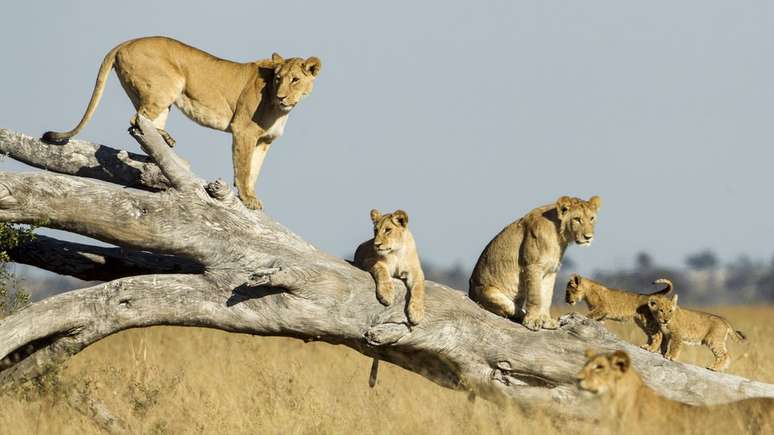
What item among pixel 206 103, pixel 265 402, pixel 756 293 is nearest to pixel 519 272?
pixel 265 402

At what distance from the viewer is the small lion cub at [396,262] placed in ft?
28.6

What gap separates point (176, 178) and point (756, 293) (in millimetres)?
51492

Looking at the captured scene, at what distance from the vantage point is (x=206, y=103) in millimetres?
10109

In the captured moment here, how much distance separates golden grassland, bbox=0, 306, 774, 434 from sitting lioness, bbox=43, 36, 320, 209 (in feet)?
5.53

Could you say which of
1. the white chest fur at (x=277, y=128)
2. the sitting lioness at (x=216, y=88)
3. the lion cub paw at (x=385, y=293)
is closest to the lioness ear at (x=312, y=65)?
the sitting lioness at (x=216, y=88)

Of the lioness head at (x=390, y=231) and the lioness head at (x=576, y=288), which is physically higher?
the lioness head at (x=576, y=288)

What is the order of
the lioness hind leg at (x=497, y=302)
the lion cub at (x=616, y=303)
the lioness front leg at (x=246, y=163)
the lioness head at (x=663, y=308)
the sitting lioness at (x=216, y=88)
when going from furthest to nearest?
the lion cub at (x=616, y=303) → the lioness head at (x=663, y=308) → the sitting lioness at (x=216, y=88) → the lioness hind leg at (x=497, y=302) → the lioness front leg at (x=246, y=163)

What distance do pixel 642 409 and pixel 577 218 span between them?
200 centimetres

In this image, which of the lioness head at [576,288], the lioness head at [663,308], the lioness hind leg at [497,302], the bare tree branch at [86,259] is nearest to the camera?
the lioness hind leg at [497,302]

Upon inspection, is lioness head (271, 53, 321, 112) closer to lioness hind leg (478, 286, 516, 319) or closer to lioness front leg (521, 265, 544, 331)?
lioness hind leg (478, 286, 516, 319)

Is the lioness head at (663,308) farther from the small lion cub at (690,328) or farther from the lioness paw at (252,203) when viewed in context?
the lioness paw at (252,203)

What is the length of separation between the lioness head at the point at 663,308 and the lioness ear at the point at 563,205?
2588 millimetres

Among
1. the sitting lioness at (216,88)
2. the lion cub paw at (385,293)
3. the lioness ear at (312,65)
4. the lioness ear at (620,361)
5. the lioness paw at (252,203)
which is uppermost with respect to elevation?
the lioness ear at (312,65)

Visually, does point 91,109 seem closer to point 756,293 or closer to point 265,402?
point 265,402
